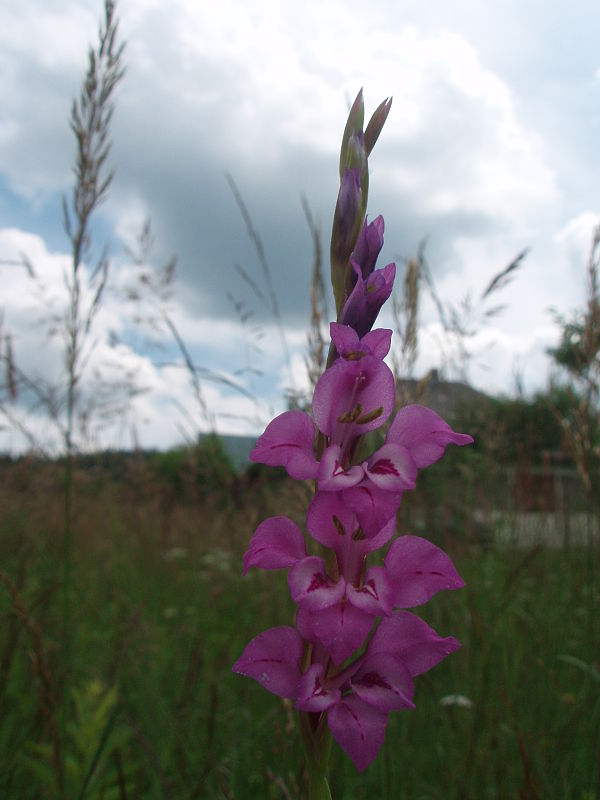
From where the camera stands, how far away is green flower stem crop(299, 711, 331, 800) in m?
0.64

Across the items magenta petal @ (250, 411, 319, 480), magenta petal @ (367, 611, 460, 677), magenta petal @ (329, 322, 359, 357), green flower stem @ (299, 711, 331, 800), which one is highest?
magenta petal @ (329, 322, 359, 357)

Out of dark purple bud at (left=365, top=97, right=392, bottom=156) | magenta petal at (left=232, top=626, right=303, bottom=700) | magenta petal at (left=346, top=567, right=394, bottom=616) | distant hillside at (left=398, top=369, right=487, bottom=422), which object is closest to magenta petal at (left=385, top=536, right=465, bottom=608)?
magenta petal at (left=346, top=567, right=394, bottom=616)

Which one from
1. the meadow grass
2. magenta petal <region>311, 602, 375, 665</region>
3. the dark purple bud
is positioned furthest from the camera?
the meadow grass

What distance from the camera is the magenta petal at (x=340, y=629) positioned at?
59cm

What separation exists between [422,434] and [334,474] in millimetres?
130

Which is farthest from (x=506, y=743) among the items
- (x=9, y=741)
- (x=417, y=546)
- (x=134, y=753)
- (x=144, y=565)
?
(x=144, y=565)

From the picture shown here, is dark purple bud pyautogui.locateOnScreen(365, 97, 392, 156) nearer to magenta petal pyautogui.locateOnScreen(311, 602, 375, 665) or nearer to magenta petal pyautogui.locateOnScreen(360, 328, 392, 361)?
magenta petal pyautogui.locateOnScreen(360, 328, 392, 361)

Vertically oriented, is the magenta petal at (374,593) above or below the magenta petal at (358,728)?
above

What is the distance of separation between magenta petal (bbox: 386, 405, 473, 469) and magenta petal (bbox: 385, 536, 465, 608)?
9 centimetres

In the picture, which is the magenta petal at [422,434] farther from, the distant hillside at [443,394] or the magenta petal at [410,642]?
the distant hillside at [443,394]

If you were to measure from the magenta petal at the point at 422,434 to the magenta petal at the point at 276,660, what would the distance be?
0.75ft

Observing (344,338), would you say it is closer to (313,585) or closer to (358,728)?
(313,585)

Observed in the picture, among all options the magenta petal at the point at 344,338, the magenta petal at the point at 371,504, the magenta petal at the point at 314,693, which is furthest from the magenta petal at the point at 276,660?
the magenta petal at the point at 344,338

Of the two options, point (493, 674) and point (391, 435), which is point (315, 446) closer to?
point (391, 435)
